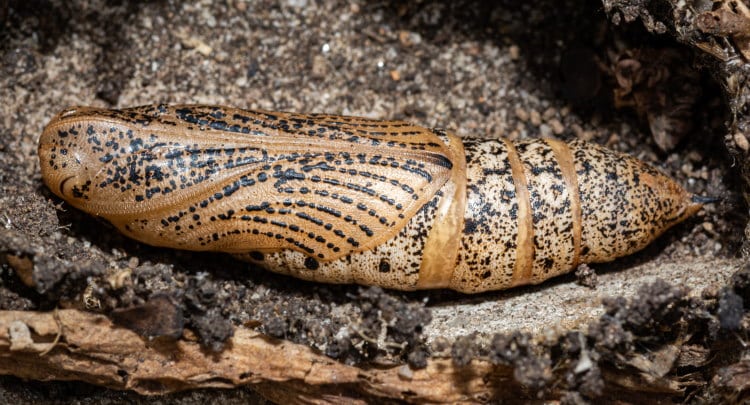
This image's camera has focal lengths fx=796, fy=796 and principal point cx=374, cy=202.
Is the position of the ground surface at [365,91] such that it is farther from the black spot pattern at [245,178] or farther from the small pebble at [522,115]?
the black spot pattern at [245,178]

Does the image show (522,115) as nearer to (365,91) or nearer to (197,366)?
(365,91)

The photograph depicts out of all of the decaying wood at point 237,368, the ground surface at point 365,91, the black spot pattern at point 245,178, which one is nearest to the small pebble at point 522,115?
the ground surface at point 365,91

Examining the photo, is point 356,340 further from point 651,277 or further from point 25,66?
point 25,66

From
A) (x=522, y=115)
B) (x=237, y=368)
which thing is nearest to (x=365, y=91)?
(x=522, y=115)

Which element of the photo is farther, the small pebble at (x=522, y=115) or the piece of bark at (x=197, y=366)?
the small pebble at (x=522, y=115)

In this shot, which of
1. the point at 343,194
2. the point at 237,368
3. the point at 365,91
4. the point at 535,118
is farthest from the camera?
the point at 365,91

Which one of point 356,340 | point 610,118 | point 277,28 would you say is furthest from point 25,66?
point 610,118

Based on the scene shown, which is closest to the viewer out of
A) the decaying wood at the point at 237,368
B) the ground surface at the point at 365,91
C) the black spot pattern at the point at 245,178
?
the decaying wood at the point at 237,368
